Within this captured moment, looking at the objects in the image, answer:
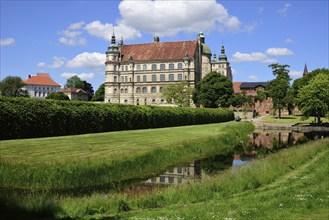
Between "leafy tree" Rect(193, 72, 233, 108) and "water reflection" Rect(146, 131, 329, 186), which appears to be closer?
"water reflection" Rect(146, 131, 329, 186)

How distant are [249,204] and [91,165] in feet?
31.3

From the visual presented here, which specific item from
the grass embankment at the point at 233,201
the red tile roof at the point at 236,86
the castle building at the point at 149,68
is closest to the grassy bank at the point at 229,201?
the grass embankment at the point at 233,201

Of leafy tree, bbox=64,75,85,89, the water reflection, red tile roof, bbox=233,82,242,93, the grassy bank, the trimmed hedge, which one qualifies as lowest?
the water reflection

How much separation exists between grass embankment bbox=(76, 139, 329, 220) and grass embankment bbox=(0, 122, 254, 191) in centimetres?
386

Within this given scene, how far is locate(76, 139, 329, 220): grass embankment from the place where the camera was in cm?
1057

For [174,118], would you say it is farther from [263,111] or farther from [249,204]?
[263,111]

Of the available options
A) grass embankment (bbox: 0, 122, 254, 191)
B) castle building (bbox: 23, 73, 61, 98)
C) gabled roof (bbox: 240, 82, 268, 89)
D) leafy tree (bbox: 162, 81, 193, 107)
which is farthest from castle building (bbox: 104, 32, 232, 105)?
grass embankment (bbox: 0, 122, 254, 191)

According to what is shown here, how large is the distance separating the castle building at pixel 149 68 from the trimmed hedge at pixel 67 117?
60.5m

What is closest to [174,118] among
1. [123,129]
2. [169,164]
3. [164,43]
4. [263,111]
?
[123,129]

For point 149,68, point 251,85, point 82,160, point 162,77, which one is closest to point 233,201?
point 82,160

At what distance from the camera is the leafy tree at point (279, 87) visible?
9244cm

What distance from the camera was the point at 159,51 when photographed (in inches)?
4444

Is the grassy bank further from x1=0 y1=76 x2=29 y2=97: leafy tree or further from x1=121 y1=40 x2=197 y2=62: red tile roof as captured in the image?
x1=0 y1=76 x2=29 y2=97: leafy tree

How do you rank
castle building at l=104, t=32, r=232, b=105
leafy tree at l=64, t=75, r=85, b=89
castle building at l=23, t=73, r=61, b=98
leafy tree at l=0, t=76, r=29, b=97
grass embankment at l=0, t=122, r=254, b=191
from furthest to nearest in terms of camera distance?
leafy tree at l=64, t=75, r=85, b=89
castle building at l=23, t=73, r=61, b=98
castle building at l=104, t=32, r=232, b=105
leafy tree at l=0, t=76, r=29, b=97
grass embankment at l=0, t=122, r=254, b=191
